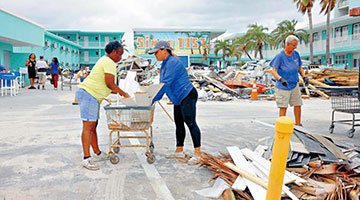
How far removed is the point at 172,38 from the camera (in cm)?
6525

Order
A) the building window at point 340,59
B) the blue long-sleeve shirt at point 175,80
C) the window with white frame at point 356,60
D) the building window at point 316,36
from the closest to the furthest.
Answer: the blue long-sleeve shirt at point 175,80 → the window with white frame at point 356,60 → the building window at point 340,59 → the building window at point 316,36

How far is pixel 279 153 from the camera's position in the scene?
187 centimetres

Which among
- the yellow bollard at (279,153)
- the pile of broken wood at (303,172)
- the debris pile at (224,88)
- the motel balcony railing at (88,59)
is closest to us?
the yellow bollard at (279,153)

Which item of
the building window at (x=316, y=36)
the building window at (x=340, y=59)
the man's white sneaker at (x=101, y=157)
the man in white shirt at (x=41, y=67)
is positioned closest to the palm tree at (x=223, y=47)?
the building window at (x=316, y=36)

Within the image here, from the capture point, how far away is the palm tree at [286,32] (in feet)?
149

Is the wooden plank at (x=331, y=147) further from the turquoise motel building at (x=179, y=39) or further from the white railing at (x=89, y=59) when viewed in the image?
the white railing at (x=89, y=59)

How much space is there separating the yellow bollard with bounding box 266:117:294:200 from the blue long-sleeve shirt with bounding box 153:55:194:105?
305 centimetres

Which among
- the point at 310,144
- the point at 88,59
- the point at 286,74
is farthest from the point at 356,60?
the point at 88,59

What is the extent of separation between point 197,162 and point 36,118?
6098 mm

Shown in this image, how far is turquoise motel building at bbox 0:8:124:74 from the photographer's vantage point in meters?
20.1

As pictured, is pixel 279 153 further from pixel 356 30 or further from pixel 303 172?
pixel 356 30

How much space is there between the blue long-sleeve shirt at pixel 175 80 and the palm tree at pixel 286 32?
145 ft

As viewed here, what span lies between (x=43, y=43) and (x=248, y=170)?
2603 centimetres

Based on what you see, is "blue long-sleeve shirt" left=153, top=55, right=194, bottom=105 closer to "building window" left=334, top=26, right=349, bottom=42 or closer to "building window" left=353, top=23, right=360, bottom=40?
"building window" left=353, top=23, right=360, bottom=40
